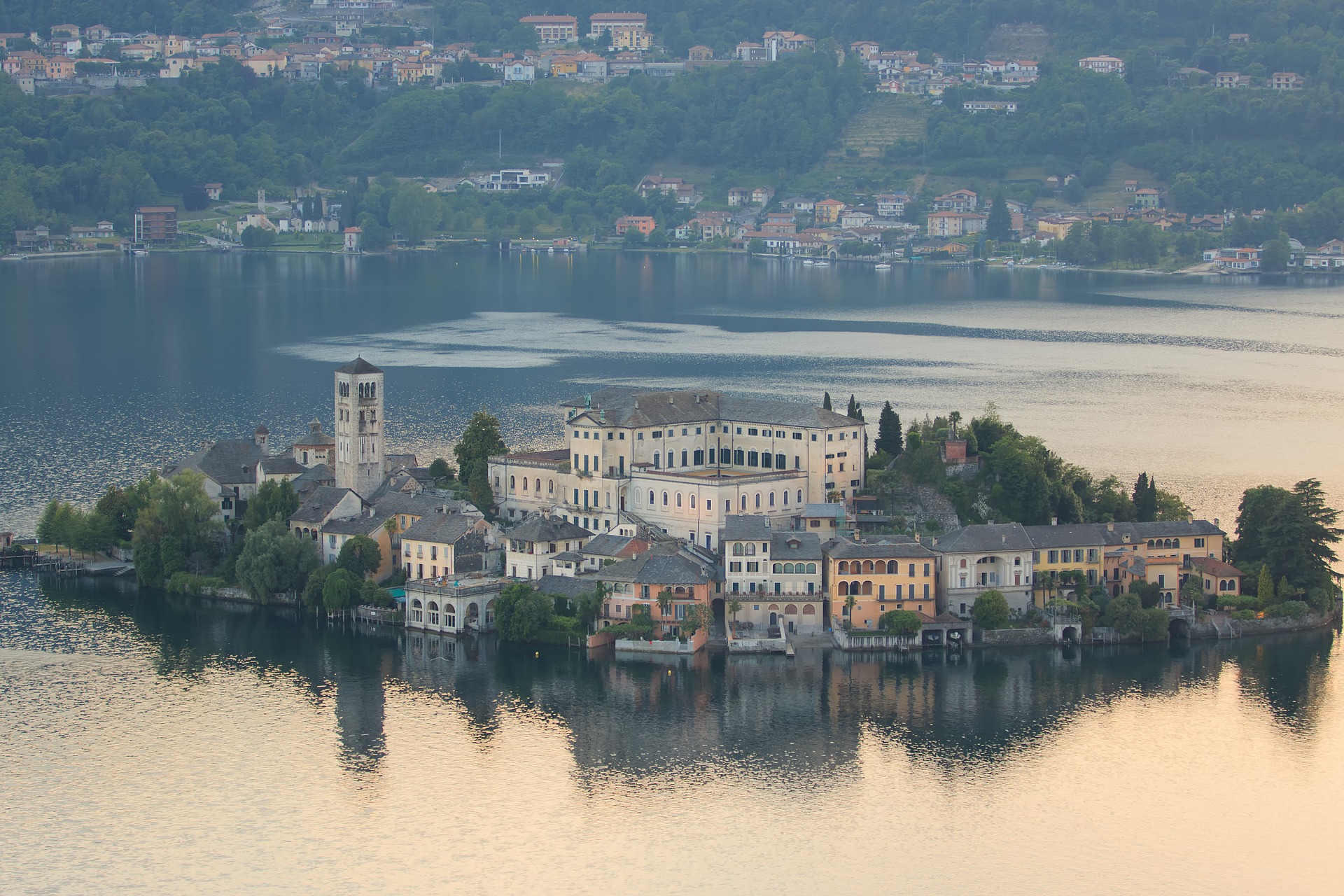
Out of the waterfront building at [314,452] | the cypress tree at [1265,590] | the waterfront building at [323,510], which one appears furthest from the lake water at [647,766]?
the waterfront building at [314,452]

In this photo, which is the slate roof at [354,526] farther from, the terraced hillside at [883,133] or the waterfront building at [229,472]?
the terraced hillside at [883,133]

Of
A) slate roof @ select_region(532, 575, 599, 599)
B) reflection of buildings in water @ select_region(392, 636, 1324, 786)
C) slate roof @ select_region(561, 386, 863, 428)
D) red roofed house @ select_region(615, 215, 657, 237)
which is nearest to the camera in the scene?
reflection of buildings in water @ select_region(392, 636, 1324, 786)

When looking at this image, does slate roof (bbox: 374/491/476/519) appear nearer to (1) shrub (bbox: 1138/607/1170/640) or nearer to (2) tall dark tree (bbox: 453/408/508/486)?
(2) tall dark tree (bbox: 453/408/508/486)

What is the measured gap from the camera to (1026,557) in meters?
51.1

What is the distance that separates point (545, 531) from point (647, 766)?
12.1 meters

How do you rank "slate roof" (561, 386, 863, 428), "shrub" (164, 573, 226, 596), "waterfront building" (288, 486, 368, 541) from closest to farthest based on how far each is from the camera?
"shrub" (164, 573, 226, 596)
"waterfront building" (288, 486, 368, 541)
"slate roof" (561, 386, 863, 428)

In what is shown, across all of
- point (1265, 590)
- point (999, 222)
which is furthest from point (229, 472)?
point (999, 222)

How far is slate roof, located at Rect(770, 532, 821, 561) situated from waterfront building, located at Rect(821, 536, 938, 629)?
0.49 metres

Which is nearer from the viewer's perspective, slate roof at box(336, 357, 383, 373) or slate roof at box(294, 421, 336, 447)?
slate roof at box(336, 357, 383, 373)

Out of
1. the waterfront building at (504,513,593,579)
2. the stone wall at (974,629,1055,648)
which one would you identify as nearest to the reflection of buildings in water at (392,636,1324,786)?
the stone wall at (974,629,1055,648)

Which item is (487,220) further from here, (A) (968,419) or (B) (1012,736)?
(B) (1012,736)

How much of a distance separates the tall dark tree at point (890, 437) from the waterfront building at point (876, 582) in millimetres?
10218

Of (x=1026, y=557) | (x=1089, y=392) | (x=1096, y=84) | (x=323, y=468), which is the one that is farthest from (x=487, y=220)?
(x=1026, y=557)

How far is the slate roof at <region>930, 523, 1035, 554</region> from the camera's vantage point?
5062 cm
